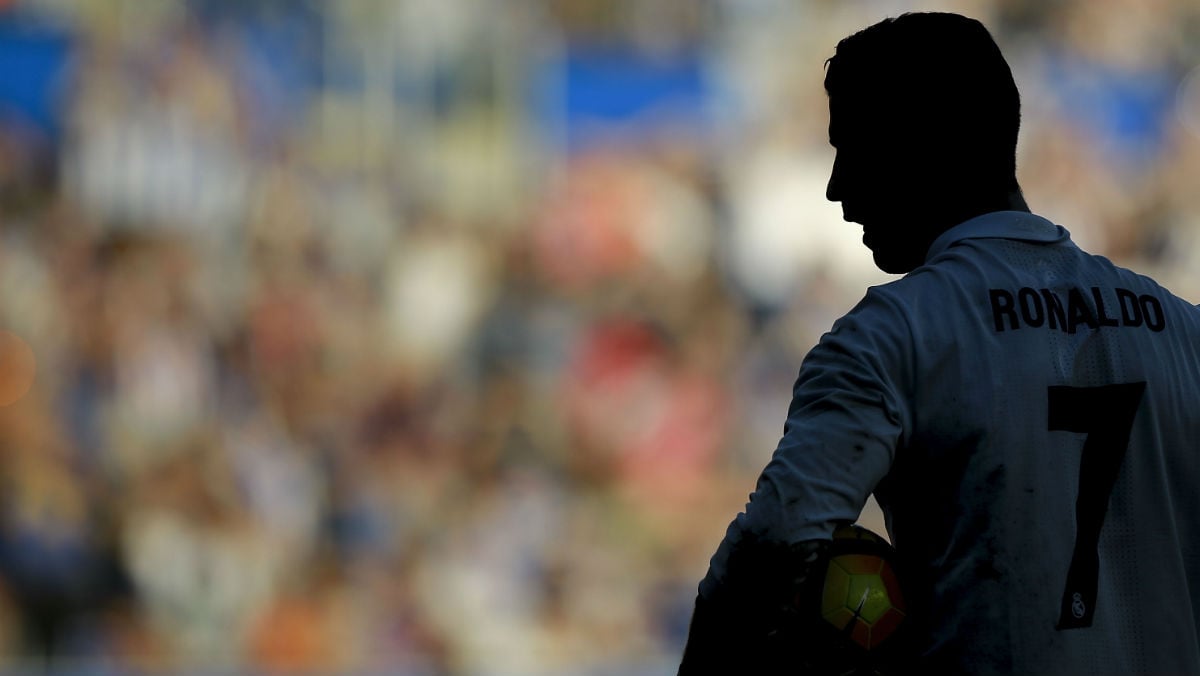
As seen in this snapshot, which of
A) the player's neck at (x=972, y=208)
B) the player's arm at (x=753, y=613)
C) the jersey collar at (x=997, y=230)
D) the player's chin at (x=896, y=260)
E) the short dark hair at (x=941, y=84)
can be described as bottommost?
the player's arm at (x=753, y=613)

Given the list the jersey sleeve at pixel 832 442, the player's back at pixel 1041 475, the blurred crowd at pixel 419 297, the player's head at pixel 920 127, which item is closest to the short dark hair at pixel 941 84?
the player's head at pixel 920 127

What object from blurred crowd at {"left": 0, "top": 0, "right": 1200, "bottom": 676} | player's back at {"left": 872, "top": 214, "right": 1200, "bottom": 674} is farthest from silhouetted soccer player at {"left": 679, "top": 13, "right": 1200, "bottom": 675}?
blurred crowd at {"left": 0, "top": 0, "right": 1200, "bottom": 676}

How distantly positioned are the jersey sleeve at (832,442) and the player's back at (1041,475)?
0.13 ft

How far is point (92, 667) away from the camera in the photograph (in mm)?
6469

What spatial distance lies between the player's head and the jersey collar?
1 centimetres

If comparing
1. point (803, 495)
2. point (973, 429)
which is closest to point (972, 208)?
point (973, 429)

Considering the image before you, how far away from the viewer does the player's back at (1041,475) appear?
1.41 meters

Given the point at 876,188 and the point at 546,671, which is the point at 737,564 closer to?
the point at 876,188

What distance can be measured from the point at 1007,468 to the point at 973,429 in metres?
0.05

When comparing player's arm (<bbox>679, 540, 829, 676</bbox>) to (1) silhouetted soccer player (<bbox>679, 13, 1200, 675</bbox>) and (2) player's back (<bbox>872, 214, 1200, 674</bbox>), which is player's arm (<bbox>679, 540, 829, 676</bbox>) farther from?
(2) player's back (<bbox>872, 214, 1200, 674</bbox>)

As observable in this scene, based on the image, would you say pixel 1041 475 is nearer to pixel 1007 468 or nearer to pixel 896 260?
pixel 1007 468

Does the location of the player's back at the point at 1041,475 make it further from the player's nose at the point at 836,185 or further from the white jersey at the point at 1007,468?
the player's nose at the point at 836,185

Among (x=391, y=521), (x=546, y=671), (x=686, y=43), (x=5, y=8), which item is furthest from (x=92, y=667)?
(x=686, y=43)

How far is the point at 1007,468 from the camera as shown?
1409mm
